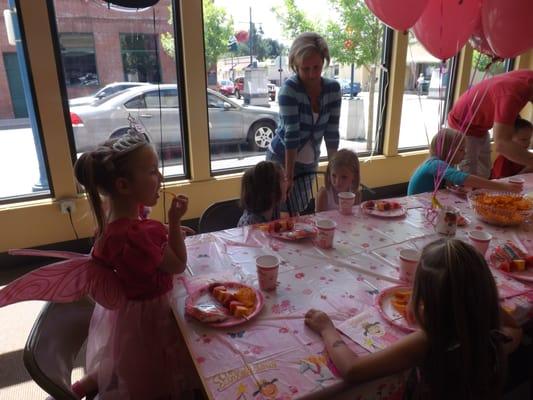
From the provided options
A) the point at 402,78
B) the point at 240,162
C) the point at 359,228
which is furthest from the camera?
the point at 402,78

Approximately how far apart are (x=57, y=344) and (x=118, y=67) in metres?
2.37

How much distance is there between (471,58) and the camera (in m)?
4.31

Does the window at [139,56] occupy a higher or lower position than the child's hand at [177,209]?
higher

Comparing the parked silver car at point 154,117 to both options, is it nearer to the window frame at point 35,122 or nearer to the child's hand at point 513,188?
the window frame at point 35,122

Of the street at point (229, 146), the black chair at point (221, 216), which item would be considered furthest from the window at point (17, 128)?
the black chair at point (221, 216)

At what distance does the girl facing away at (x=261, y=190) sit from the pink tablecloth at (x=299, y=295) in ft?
0.55

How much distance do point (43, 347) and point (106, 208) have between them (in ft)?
1.42

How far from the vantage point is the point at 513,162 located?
102 inches

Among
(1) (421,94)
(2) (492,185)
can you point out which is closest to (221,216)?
(2) (492,185)

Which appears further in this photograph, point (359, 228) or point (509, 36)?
point (509, 36)

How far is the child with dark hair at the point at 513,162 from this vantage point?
8.18 ft

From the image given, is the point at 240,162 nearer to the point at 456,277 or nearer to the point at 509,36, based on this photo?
the point at 509,36

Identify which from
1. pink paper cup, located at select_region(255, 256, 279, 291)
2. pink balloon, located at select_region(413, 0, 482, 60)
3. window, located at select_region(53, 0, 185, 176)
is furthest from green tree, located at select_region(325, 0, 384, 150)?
pink paper cup, located at select_region(255, 256, 279, 291)

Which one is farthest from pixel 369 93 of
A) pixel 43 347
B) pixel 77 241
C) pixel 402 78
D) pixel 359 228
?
pixel 43 347
